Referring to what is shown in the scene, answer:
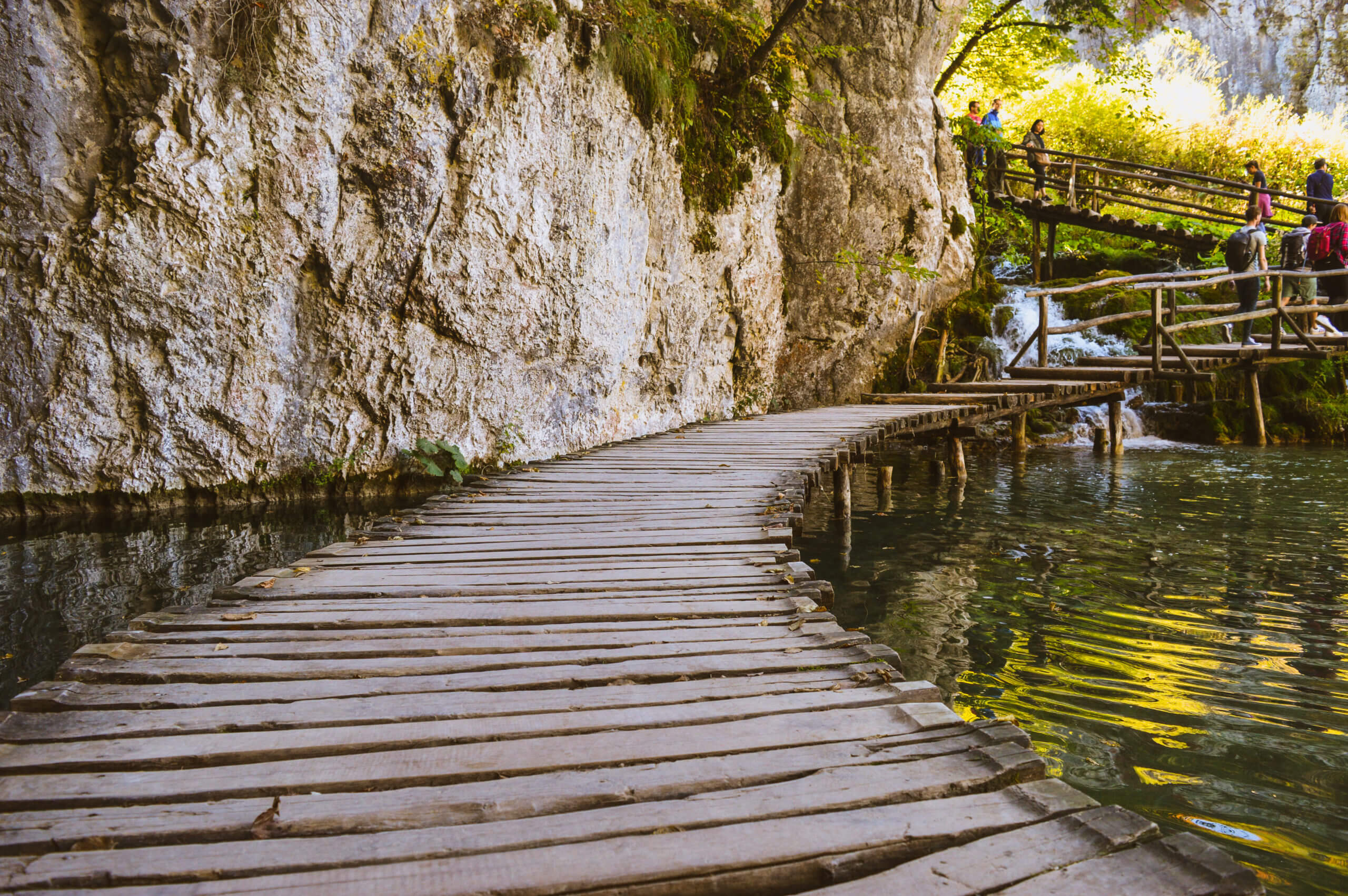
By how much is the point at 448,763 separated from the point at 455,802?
20 centimetres

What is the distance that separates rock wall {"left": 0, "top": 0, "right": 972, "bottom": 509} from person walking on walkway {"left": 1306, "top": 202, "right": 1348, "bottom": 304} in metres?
11.0

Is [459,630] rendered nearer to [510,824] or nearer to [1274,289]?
[510,824]

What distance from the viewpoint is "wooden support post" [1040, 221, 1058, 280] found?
748 inches

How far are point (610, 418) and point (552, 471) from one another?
3038 mm

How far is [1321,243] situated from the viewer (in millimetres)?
14430

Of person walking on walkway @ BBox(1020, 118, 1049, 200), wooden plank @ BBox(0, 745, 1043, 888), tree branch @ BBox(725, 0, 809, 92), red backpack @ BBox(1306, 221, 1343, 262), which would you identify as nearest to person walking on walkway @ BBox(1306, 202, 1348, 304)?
red backpack @ BBox(1306, 221, 1343, 262)

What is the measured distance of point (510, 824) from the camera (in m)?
1.99

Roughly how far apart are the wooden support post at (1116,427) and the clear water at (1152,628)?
8.05 feet

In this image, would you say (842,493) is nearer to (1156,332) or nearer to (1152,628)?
(1152,628)

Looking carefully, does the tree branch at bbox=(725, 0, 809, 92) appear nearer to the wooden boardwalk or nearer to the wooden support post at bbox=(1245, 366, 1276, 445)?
the wooden boardwalk

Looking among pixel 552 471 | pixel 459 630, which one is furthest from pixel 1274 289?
pixel 459 630

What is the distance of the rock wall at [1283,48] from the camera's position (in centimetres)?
3366

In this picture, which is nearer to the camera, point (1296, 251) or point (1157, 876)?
point (1157, 876)

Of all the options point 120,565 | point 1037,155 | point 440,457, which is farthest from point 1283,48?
point 120,565
